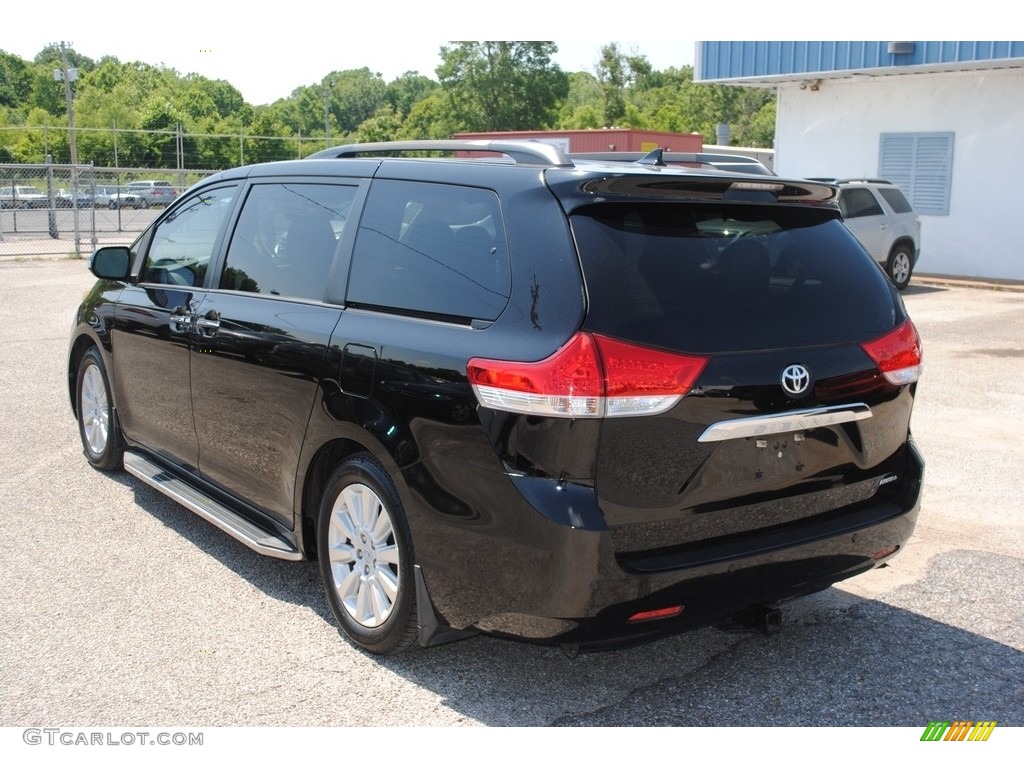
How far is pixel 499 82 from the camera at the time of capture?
71.9 metres

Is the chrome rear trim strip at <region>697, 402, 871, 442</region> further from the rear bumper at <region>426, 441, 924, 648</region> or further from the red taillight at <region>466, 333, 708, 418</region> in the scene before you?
the rear bumper at <region>426, 441, 924, 648</region>

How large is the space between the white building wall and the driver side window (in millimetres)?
17434

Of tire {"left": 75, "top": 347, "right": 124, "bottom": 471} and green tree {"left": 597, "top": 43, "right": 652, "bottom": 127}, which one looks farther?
green tree {"left": 597, "top": 43, "right": 652, "bottom": 127}

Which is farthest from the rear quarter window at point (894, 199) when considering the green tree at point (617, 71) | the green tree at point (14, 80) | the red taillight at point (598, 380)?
the green tree at point (14, 80)

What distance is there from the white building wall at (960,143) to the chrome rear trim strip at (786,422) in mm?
17715

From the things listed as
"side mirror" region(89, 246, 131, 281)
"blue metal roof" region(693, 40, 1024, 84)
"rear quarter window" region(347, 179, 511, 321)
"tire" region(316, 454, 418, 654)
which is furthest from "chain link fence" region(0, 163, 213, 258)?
"tire" region(316, 454, 418, 654)

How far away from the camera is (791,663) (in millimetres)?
4043

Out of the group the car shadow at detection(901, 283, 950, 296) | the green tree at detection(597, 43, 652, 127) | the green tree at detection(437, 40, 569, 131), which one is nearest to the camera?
the car shadow at detection(901, 283, 950, 296)

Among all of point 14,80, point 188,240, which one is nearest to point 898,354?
point 188,240

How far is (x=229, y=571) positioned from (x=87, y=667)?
1080mm

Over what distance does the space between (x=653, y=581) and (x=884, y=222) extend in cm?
1510

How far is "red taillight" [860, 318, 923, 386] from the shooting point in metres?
3.79

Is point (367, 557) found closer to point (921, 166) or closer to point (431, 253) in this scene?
point (431, 253)

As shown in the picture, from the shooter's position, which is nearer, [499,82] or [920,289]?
[920,289]
